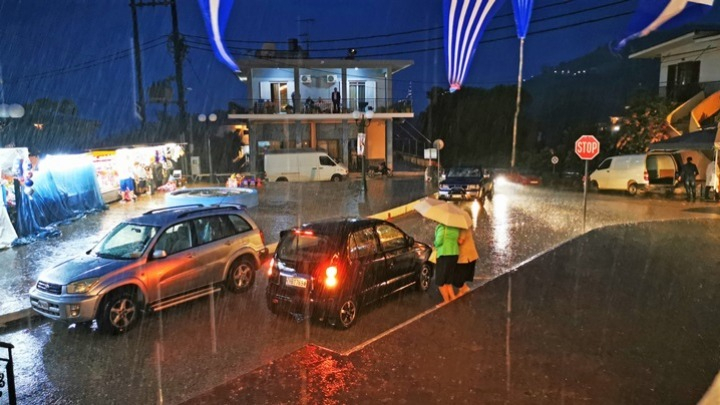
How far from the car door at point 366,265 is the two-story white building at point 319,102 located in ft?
95.1

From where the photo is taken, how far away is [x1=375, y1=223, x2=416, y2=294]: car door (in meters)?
7.91

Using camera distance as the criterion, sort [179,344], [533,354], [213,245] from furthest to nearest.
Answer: [213,245] < [179,344] < [533,354]

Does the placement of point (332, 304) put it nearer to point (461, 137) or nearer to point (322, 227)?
point (322, 227)

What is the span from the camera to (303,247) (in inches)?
291

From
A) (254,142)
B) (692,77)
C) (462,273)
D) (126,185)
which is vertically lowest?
(462,273)

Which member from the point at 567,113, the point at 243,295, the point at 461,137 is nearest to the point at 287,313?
the point at 243,295

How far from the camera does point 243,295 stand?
8.93 metres

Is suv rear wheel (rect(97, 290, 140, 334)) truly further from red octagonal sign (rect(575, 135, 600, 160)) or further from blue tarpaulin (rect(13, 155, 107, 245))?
red octagonal sign (rect(575, 135, 600, 160))

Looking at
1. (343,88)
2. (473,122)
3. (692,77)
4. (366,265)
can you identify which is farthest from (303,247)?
(473,122)

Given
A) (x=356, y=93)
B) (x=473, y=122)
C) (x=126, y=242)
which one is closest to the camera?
(x=126, y=242)

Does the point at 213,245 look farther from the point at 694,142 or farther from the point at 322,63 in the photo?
the point at 322,63

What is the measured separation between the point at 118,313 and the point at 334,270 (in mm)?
3158

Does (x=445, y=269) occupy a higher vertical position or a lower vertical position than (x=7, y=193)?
lower

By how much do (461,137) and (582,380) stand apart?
183 ft
